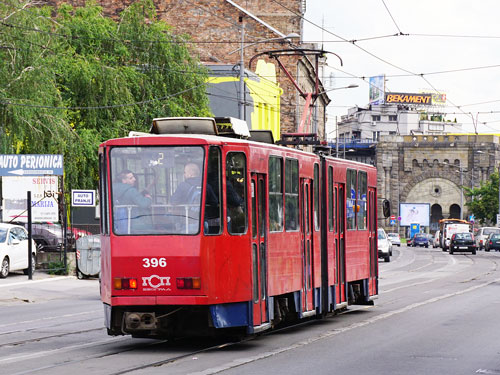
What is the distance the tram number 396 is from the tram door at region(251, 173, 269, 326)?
128 centimetres

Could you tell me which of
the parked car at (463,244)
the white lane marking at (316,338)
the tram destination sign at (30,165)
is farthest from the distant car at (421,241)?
the white lane marking at (316,338)

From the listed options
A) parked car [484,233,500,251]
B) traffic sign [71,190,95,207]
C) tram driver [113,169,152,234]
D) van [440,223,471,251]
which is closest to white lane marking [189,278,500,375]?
tram driver [113,169,152,234]

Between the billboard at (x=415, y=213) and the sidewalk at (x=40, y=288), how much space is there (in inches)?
4152

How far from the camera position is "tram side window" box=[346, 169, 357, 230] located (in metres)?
19.4

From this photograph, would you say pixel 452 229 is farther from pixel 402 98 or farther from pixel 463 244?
pixel 402 98

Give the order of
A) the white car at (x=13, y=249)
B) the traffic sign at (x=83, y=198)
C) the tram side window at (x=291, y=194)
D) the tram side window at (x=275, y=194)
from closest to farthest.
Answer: the tram side window at (x=275, y=194) < the tram side window at (x=291, y=194) < the white car at (x=13, y=249) < the traffic sign at (x=83, y=198)

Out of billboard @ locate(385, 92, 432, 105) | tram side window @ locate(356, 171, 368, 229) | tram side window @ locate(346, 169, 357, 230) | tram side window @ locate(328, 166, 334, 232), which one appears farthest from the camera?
billboard @ locate(385, 92, 432, 105)

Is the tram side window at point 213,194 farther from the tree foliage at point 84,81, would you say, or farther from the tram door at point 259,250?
the tree foliage at point 84,81

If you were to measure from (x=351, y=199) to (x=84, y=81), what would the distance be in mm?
23671

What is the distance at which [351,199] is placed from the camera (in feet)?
64.3

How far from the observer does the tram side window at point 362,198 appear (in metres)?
20.2

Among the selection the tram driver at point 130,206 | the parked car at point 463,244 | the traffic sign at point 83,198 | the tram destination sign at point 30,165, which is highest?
the tram destination sign at point 30,165

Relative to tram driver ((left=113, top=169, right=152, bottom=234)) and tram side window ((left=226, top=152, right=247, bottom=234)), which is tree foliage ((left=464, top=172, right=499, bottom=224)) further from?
tram driver ((left=113, top=169, right=152, bottom=234))

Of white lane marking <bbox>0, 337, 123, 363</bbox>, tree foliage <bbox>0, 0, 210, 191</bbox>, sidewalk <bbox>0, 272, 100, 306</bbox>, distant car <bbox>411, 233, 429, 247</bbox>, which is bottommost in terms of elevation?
distant car <bbox>411, 233, 429, 247</bbox>
